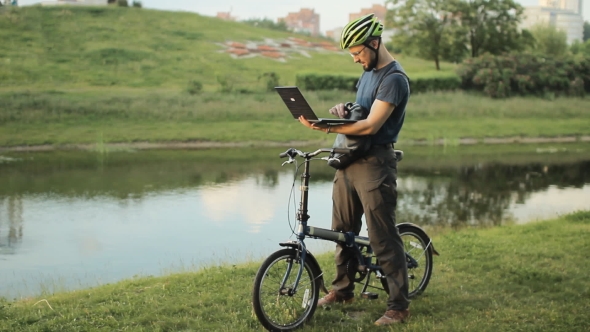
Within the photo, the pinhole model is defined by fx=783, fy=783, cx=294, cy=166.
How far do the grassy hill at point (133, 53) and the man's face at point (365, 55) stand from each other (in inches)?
959

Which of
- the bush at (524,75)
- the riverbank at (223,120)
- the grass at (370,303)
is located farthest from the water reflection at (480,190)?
the bush at (524,75)

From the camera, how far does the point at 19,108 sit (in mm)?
24344

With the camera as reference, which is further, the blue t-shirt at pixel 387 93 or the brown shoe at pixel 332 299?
the brown shoe at pixel 332 299

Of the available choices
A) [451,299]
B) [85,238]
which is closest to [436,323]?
[451,299]

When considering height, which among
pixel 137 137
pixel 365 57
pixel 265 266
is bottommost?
pixel 137 137

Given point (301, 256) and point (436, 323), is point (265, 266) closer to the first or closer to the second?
point (301, 256)

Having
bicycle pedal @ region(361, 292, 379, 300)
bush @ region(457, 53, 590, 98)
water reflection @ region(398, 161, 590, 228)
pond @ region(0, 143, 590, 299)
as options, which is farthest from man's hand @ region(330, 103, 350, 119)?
bush @ region(457, 53, 590, 98)

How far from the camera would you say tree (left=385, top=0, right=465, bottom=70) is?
35.9 m

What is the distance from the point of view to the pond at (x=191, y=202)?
952 cm

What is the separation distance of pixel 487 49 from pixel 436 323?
Result: 33.8 metres

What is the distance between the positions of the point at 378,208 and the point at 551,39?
4652cm

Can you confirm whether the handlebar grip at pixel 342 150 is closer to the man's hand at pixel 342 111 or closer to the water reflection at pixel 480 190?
the man's hand at pixel 342 111

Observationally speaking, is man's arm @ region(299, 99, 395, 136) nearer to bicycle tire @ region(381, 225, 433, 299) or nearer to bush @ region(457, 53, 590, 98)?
bicycle tire @ region(381, 225, 433, 299)

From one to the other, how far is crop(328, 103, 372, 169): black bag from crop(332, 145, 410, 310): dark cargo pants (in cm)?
6
